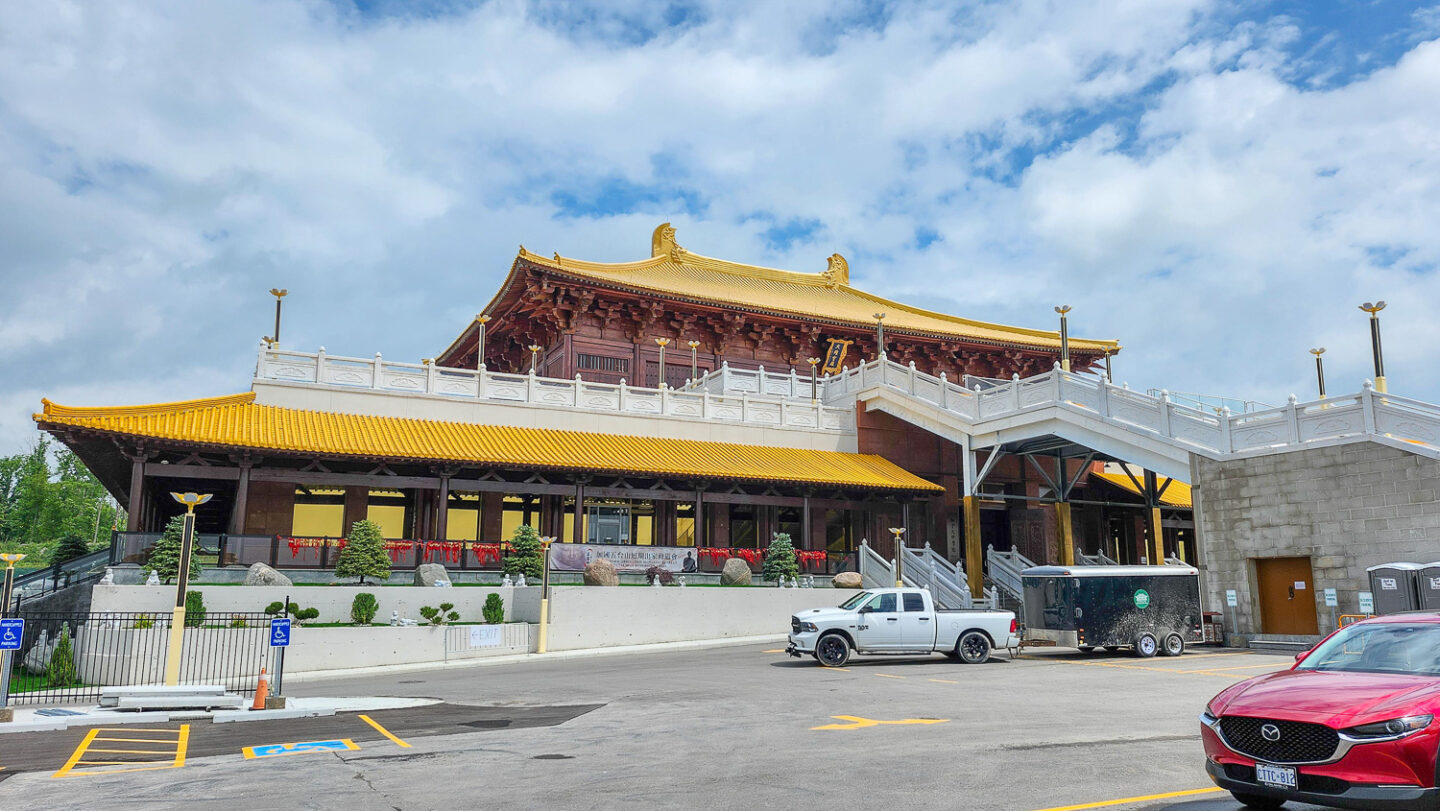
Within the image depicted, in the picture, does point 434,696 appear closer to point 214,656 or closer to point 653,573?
point 214,656

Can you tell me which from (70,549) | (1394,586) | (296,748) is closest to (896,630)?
(1394,586)

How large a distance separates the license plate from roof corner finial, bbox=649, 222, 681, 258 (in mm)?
42206

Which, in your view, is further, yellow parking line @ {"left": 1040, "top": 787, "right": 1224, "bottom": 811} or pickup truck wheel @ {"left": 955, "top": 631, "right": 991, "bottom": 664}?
pickup truck wheel @ {"left": 955, "top": 631, "right": 991, "bottom": 664}

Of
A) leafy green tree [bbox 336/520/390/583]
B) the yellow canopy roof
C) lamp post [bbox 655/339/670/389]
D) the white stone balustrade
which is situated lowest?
leafy green tree [bbox 336/520/390/583]

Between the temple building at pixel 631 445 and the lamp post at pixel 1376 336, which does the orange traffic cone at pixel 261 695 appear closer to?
the temple building at pixel 631 445

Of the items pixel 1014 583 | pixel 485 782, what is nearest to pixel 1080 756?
pixel 485 782

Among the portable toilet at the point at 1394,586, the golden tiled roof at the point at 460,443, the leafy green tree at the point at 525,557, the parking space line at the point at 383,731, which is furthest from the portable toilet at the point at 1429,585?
the leafy green tree at the point at 525,557

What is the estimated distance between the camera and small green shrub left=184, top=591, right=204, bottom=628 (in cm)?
2177

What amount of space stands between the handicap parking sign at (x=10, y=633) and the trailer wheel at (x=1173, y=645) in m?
22.0

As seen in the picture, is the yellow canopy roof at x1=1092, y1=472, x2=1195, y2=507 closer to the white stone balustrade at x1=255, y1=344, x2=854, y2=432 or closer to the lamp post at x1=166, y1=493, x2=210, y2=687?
the white stone balustrade at x1=255, y1=344, x2=854, y2=432

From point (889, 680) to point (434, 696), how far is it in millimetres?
7930

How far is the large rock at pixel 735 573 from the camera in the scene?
30.5m

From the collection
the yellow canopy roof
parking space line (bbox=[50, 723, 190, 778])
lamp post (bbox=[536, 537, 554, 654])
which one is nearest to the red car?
parking space line (bbox=[50, 723, 190, 778])

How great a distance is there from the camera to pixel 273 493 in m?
29.1
